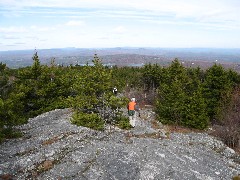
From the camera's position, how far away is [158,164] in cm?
1888

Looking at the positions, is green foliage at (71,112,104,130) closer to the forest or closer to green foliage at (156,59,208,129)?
the forest

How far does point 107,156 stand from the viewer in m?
19.2

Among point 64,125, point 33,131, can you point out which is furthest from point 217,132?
point 33,131

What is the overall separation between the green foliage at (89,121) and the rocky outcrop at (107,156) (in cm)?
89

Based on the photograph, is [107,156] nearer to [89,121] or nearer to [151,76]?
[89,121]

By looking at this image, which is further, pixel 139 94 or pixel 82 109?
pixel 139 94

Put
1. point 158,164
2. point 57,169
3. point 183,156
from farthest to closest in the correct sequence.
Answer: point 183,156, point 158,164, point 57,169

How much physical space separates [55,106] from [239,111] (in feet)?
81.0

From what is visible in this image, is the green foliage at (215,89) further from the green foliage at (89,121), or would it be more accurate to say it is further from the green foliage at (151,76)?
the green foliage at (89,121)

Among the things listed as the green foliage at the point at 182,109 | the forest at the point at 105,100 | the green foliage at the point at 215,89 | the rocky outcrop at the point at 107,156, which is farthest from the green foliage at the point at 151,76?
the rocky outcrop at the point at 107,156

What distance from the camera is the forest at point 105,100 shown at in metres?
26.5

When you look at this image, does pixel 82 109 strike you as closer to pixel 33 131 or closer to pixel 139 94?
pixel 33 131

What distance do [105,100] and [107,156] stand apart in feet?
28.3

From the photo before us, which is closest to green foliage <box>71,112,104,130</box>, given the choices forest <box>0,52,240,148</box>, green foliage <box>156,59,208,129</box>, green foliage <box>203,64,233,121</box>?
forest <box>0,52,240,148</box>
